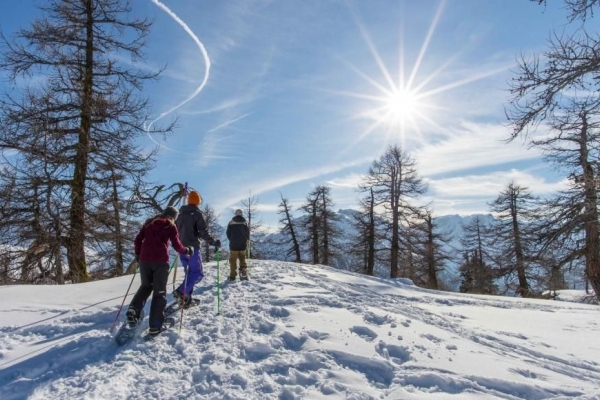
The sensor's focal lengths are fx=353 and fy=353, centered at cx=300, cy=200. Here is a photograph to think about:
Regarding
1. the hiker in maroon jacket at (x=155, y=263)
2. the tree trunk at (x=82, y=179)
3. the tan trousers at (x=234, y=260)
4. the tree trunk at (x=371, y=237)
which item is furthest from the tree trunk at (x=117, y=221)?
the tree trunk at (x=371, y=237)

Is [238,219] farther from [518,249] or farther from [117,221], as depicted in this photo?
[518,249]

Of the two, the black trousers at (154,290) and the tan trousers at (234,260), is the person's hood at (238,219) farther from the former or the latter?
the black trousers at (154,290)

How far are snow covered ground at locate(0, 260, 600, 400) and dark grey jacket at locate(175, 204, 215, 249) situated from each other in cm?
136

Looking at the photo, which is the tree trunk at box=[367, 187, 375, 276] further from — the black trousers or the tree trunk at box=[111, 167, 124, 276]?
the black trousers

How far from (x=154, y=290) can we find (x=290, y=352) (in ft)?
8.06

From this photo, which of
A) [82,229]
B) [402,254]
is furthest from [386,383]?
[402,254]

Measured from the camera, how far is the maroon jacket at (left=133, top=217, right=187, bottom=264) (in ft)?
19.0

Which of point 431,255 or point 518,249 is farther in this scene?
point 431,255

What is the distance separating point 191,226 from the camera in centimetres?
779

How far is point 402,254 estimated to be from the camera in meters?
26.3

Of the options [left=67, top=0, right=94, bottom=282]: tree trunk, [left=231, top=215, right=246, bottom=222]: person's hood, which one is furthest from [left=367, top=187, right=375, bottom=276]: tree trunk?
[left=67, top=0, right=94, bottom=282]: tree trunk

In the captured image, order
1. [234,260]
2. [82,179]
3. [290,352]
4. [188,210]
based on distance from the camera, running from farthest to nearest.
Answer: [82,179], [234,260], [188,210], [290,352]

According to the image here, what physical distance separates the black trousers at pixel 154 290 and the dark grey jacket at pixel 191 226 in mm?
1909

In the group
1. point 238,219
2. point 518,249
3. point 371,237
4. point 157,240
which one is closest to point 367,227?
point 371,237
